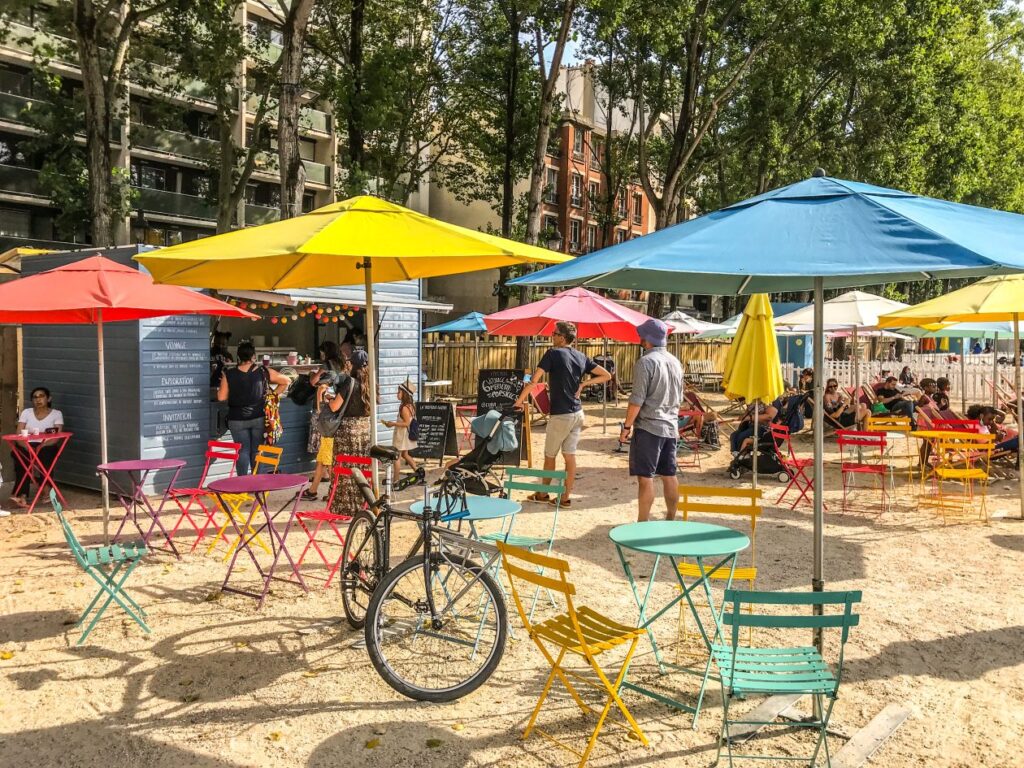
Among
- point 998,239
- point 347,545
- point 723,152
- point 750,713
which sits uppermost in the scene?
point 723,152

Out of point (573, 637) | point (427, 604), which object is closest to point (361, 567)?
point (427, 604)

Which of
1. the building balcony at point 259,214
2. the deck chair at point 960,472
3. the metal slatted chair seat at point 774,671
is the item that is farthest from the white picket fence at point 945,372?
the building balcony at point 259,214

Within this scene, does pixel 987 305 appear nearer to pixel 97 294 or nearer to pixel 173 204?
pixel 97 294

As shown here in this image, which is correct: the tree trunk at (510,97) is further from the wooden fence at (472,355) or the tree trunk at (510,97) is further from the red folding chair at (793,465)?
the red folding chair at (793,465)

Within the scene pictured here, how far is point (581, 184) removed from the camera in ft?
149

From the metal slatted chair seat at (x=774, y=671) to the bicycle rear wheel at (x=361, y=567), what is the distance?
82.1 inches

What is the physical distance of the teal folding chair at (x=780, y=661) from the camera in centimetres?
310

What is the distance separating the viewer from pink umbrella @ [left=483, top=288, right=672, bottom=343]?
11.0m

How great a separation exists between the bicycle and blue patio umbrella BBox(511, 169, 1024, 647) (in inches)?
59.5

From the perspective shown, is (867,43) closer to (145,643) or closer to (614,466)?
(614,466)

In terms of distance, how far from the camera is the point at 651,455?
6.79 meters

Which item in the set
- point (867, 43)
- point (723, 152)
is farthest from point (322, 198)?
point (867, 43)

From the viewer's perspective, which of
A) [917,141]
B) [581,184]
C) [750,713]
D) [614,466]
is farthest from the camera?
[581,184]

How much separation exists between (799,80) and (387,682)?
2388cm
